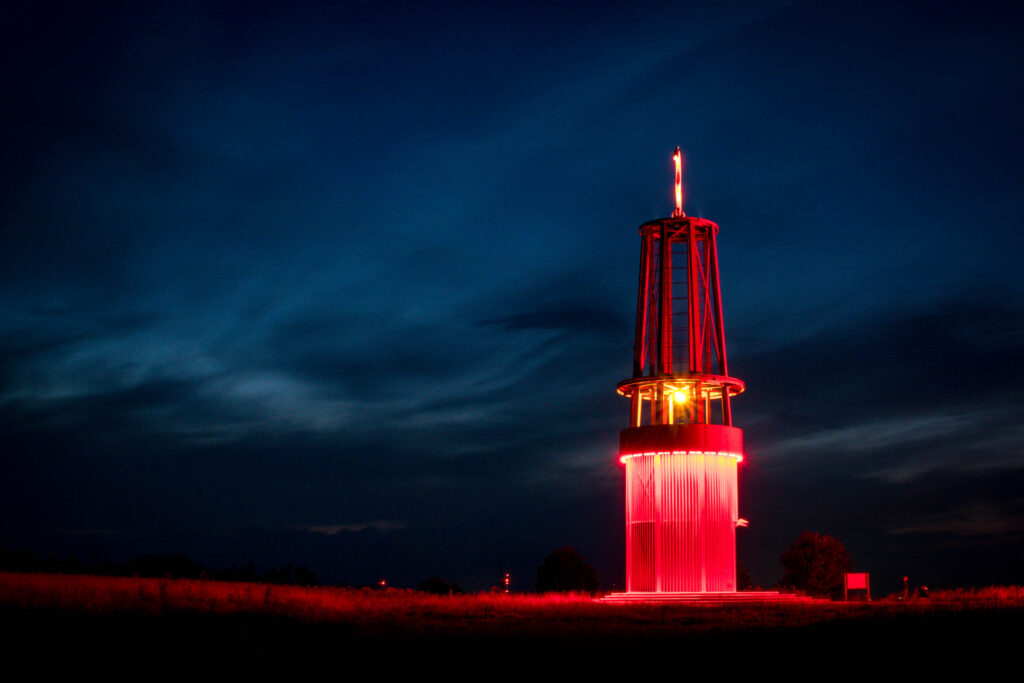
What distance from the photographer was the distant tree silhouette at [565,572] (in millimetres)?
74438

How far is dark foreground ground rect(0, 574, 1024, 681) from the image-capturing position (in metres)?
17.3

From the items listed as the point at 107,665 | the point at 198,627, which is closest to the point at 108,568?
the point at 198,627

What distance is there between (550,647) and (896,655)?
5.87 metres

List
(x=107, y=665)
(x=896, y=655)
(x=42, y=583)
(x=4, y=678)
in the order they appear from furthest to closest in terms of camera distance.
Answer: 1. (x=42, y=583)
2. (x=896, y=655)
3. (x=107, y=665)
4. (x=4, y=678)

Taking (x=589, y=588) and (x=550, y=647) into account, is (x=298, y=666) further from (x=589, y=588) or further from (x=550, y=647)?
(x=589, y=588)

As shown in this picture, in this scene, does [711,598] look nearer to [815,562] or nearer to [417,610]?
[417,610]

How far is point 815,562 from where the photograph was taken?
72.0 m

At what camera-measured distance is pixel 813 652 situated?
18688 millimetres

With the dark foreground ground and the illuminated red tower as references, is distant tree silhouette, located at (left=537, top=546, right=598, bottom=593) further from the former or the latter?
the dark foreground ground

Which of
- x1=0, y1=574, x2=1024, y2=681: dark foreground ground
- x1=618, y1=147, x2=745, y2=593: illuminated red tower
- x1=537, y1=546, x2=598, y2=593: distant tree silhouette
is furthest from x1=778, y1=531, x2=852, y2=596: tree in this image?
x1=0, y1=574, x2=1024, y2=681: dark foreground ground

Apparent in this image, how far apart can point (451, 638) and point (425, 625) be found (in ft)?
9.23

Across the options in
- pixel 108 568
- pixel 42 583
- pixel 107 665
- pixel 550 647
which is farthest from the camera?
pixel 108 568

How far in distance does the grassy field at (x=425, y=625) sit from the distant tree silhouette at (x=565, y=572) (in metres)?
44.6

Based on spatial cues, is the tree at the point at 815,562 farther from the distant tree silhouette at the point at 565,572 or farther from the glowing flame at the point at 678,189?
the glowing flame at the point at 678,189
